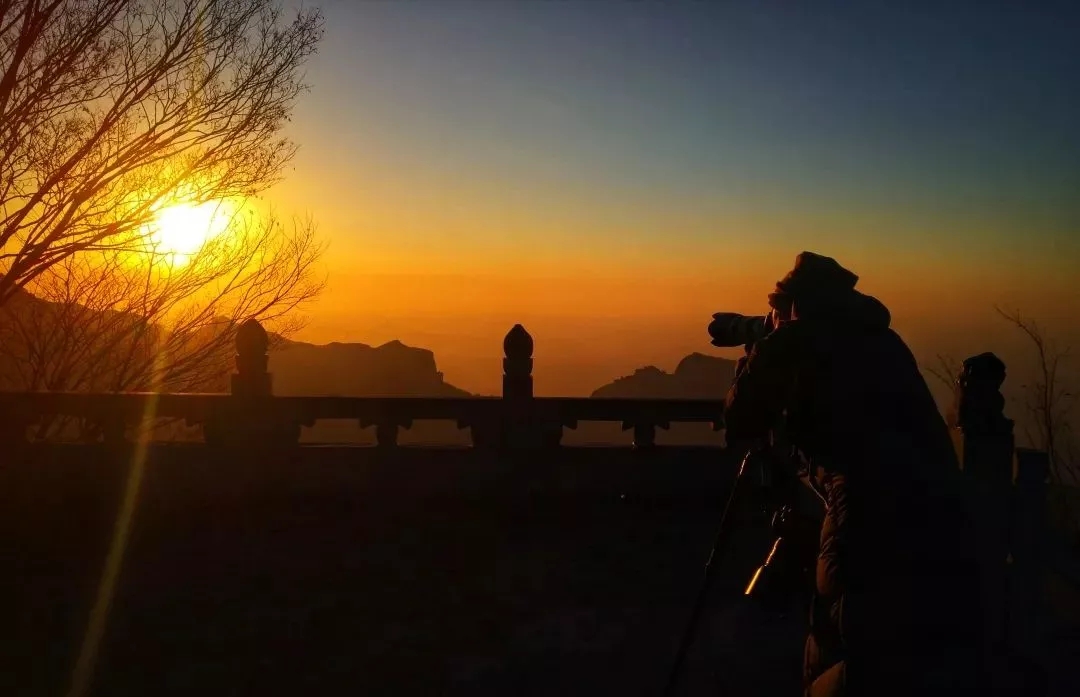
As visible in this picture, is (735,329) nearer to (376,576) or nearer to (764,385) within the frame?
(764,385)

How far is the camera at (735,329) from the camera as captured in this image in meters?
3.67

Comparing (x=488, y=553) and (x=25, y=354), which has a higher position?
(x=25, y=354)

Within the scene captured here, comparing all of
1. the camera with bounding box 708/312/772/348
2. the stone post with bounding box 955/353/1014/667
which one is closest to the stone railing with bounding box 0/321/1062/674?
the stone post with bounding box 955/353/1014/667

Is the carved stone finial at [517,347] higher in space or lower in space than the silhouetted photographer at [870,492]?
higher

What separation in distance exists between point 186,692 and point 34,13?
857 cm

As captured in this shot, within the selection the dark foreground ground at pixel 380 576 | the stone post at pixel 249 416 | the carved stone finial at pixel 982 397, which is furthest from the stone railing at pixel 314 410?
the carved stone finial at pixel 982 397

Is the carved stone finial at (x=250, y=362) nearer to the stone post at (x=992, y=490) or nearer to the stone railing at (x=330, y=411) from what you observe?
the stone railing at (x=330, y=411)

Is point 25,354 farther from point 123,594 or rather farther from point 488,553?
point 488,553

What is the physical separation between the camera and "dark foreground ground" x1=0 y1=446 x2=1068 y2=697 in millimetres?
2687

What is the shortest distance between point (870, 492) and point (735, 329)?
1322 millimetres

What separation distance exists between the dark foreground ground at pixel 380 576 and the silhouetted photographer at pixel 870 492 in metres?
3.01

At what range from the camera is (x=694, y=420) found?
35.3ft

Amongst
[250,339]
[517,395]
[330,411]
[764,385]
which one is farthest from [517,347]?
[764,385]

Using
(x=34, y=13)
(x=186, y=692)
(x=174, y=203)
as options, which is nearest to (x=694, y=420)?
(x=186, y=692)
